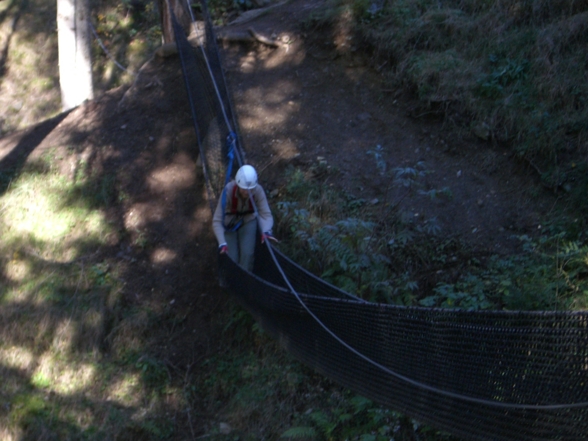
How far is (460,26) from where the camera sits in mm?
7438

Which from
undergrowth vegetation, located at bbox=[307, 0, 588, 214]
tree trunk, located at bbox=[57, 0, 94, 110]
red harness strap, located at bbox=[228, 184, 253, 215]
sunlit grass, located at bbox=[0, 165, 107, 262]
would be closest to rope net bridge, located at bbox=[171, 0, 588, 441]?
red harness strap, located at bbox=[228, 184, 253, 215]

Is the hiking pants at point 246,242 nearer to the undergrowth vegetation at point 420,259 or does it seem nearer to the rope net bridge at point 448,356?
the undergrowth vegetation at point 420,259

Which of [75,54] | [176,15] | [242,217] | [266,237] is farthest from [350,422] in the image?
[75,54]

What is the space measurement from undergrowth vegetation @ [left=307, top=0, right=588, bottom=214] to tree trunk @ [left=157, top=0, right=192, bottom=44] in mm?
2700

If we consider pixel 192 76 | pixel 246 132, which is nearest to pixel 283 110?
pixel 246 132

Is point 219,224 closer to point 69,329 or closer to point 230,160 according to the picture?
point 230,160

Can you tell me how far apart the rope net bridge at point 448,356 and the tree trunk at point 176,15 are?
6.42 metres

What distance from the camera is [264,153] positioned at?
7.09 m

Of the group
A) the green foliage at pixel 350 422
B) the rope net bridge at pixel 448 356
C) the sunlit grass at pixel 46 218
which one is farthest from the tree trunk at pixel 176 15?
the green foliage at pixel 350 422

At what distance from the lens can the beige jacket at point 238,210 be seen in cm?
516

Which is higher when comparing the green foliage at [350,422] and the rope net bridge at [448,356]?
the rope net bridge at [448,356]

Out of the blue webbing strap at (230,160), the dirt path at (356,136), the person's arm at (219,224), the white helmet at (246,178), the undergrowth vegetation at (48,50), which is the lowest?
the undergrowth vegetation at (48,50)

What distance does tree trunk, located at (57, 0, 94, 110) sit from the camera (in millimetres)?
10453

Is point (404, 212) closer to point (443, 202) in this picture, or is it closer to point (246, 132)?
point (443, 202)
